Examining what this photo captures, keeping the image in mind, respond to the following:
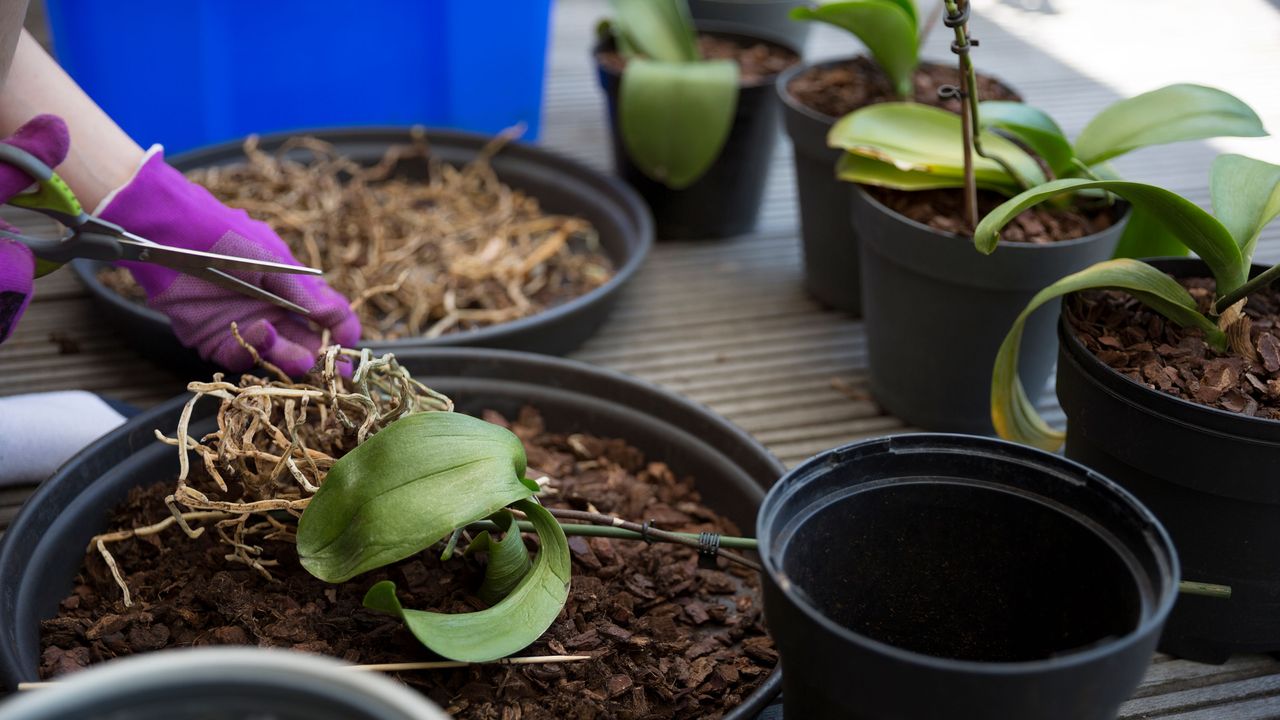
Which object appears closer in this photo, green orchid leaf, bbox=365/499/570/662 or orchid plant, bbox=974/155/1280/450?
green orchid leaf, bbox=365/499/570/662

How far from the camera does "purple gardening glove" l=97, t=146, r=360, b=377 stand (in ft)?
3.76

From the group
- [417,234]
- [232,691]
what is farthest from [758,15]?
[232,691]

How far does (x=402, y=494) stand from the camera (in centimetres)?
86

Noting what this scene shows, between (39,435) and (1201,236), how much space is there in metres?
1.21

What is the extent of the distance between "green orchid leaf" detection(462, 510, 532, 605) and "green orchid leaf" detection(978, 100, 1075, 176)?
75 centimetres

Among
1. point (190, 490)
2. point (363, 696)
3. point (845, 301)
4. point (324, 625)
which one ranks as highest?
point (363, 696)

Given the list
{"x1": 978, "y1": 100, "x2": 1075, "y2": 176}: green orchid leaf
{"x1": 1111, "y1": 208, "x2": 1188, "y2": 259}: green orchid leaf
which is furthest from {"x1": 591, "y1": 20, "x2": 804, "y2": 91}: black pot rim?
{"x1": 1111, "y1": 208, "x2": 1188, "y2": 259}: green orchid leaf

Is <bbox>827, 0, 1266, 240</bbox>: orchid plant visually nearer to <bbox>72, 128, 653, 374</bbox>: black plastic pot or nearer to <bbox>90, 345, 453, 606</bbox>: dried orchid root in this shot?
<bbox>72, 128, 653, 374</bbox>: black plastic pot

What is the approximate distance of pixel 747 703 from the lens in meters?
0.88

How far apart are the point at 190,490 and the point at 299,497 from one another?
9cm

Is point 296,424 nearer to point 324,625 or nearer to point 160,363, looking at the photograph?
point 324,625

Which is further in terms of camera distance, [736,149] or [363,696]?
[736,149]

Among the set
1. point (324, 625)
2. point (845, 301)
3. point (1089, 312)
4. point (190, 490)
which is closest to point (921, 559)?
point (1089, 312)

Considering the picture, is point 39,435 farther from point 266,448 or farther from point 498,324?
point 498,324
